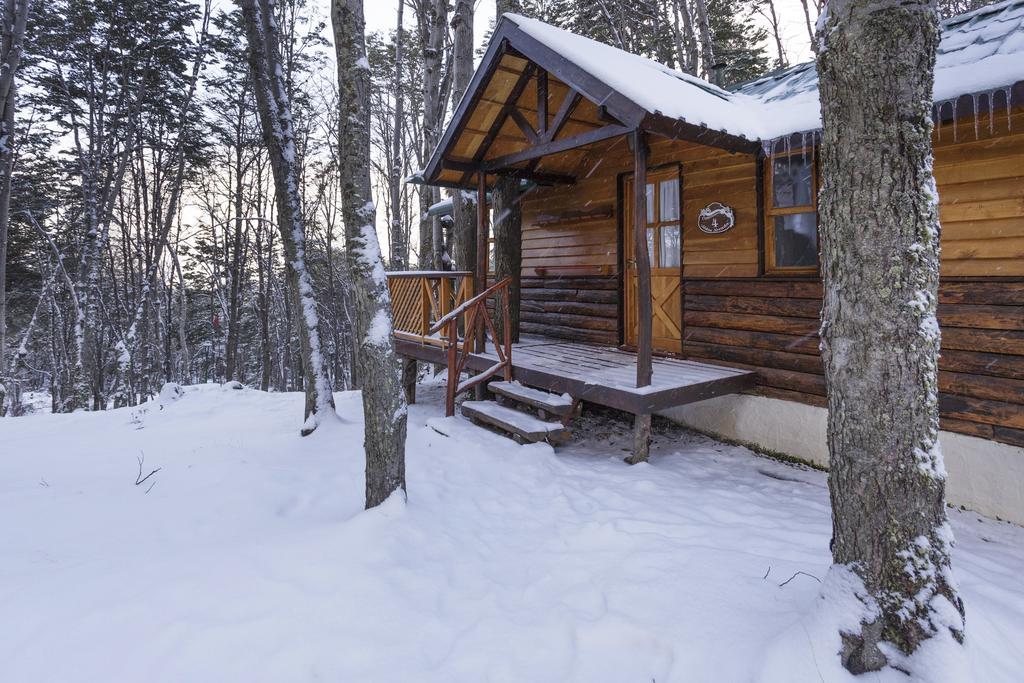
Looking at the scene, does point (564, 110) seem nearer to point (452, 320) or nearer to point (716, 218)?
point (716, 218)

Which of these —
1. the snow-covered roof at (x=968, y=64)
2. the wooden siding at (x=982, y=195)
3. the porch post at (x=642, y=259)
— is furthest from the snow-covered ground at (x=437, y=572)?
the snow-covered roof at (x=968, y=64)

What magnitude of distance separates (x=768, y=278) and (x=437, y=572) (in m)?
4.52

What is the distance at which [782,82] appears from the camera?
6.45 m

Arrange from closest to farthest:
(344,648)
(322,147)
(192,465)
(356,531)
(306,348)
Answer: (344,648), (356,531), (192,465), (306,348), (322,147)

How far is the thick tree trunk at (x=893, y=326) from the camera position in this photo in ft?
6.32

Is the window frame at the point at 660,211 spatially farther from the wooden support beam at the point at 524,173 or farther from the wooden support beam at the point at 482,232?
the wooden support beam at the point at 482,232

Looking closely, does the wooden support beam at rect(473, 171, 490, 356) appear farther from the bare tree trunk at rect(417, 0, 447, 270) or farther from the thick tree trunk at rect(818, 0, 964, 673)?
the thick tree trunk at rect(818, 0, 964, 673)

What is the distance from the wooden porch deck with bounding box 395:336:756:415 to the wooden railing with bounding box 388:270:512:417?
179mm

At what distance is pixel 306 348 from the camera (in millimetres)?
5969

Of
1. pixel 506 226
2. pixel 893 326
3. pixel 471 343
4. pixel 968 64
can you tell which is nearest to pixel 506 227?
pixel 506 226

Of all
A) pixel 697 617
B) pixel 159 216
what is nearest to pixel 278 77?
pixel 697 617

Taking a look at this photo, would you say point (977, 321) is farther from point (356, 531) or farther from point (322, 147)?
point (322, 147)

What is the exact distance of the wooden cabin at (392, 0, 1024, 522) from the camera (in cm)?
395

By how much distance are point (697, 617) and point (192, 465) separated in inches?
172
